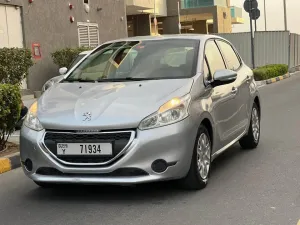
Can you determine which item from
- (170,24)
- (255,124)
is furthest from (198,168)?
(170,24)

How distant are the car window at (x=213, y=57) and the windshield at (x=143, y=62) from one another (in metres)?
0.20

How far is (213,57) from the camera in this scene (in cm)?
617

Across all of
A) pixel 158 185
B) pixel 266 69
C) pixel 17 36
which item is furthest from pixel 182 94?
pixel 266 69

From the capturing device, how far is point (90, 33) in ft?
71.6

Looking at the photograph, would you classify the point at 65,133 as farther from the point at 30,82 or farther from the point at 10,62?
the point at 30,82

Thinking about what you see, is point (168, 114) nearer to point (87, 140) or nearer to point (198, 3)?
point (87, 140)

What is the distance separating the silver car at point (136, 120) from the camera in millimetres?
4691

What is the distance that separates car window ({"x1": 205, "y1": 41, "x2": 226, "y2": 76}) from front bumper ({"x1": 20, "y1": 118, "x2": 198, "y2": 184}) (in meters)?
1.24

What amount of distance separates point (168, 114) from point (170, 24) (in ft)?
141

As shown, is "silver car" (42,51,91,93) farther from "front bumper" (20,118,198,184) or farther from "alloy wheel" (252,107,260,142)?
"alloy wheel" (252,107,260,142)

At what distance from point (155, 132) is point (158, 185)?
0.94m

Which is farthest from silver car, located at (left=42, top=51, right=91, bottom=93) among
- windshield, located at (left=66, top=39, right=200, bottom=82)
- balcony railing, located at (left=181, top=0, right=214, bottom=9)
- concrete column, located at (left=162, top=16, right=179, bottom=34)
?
balcony railing, located at (left=181, top=0, right=214, bottom=9)

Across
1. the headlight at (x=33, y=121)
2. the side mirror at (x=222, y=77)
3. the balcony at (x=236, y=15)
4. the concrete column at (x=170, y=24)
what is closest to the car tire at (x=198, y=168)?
the side mirror at (x=222, y=77)

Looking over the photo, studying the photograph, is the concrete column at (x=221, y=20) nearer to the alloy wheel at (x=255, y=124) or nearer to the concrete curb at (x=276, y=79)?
the concrete curb at (x=276, y=79)
